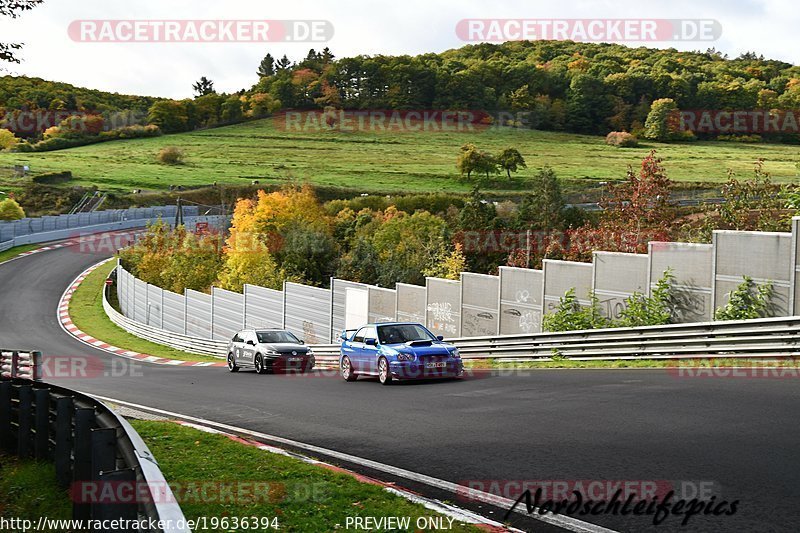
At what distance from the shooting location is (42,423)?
12.4 meters

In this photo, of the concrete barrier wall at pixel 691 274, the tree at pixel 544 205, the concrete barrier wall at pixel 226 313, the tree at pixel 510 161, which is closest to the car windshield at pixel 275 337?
the concrete barrier wall at pixel 226 313

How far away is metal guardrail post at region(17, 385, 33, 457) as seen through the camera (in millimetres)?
12914

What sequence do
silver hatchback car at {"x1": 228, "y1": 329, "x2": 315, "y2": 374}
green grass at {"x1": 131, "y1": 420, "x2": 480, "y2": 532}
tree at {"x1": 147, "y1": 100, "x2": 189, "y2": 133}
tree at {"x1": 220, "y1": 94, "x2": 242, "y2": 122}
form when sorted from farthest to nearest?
tree at {"x1": 147, "y1": 100, "x2": 189, "y2": 133} → tree at {"x1": 220, "y1": 94, "x2": 242, "y2": 122} → silver hatchback car at {"x1": 228, "y1": 329, "x2": 315, "y2": 374} → green grass at {"x1": 131, "y1": 420, "x2": 480, "y2": 532}

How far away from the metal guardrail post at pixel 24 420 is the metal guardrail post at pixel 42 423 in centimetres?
39

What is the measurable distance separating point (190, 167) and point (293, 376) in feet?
412

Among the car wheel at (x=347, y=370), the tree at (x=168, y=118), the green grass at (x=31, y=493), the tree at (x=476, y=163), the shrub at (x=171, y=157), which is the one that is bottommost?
the car wheel at (x=347, y=370)

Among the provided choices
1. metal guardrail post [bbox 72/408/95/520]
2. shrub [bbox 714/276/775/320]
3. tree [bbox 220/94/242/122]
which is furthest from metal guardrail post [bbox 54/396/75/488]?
tree [bbox 220/94/242/122]

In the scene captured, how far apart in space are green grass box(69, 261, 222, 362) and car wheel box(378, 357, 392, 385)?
72.6 ft

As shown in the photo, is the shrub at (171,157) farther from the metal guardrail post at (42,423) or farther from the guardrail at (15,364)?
the metal guardrail post at (42,423)

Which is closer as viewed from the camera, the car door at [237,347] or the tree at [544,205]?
the car door at [237,347]

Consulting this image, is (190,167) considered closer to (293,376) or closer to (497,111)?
(497,111)

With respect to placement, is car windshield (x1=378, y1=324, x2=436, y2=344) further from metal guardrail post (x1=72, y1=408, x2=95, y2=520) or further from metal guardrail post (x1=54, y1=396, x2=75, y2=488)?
metal guardrail post (x1=72, y1=408, x2=95, y2=520)

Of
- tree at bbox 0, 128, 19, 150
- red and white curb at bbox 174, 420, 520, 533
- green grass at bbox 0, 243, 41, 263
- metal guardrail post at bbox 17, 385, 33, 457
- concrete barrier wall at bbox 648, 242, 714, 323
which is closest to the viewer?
red and white curb at bbox 174, 420, 520, 533

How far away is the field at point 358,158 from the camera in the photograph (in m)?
105
